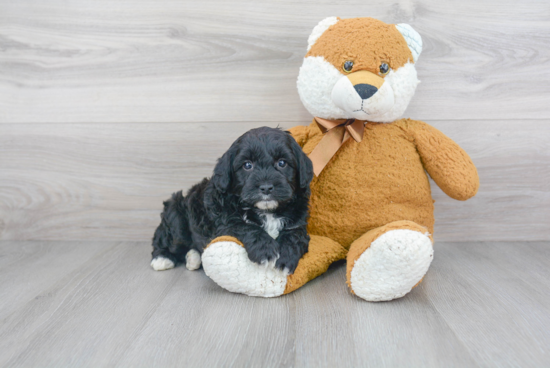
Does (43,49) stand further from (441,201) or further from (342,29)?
(441,201)

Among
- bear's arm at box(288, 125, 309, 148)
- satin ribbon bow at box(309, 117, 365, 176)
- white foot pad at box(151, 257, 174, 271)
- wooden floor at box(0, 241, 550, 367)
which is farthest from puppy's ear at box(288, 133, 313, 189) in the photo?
white foot pad at box(151, 257, 174, 271)

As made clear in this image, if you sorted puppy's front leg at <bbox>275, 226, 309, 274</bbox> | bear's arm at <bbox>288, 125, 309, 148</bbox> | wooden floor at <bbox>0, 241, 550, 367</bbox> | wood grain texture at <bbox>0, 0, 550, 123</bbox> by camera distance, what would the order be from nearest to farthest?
wooden floor at <bbox>0, 241, 550, 367</bbox>
puppy's front leg at <bbox>275, 226, 309, 274</bbox>
bear's arm at <bbox>288, 125, 309, 148</bbox>
wood grain texture at <bbox>0, 0, 550, 123</bbox>

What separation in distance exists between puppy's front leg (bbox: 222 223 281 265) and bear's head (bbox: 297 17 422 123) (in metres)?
0.47

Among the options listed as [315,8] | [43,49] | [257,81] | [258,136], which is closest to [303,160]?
[258,136]

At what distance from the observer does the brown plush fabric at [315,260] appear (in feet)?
4.08

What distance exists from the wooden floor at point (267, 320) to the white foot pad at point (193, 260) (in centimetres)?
2

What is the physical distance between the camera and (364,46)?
49.6 inches

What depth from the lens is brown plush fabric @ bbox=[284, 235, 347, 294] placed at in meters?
1.24

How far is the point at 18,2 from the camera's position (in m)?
1.71

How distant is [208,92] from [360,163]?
74 centimetres

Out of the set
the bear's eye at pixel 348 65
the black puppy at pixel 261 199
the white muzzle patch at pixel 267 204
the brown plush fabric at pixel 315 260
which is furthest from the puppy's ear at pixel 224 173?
the bear's eye at pixel 348 65

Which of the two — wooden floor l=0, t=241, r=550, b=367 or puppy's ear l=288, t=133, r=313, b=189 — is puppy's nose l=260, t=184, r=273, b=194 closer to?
puppy's ear l=288, t=133, r=313, b=189

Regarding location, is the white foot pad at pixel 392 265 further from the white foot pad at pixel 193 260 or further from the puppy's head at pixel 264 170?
the white foot pad at pixel 193 260

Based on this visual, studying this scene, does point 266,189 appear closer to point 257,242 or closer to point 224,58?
point 257,242
